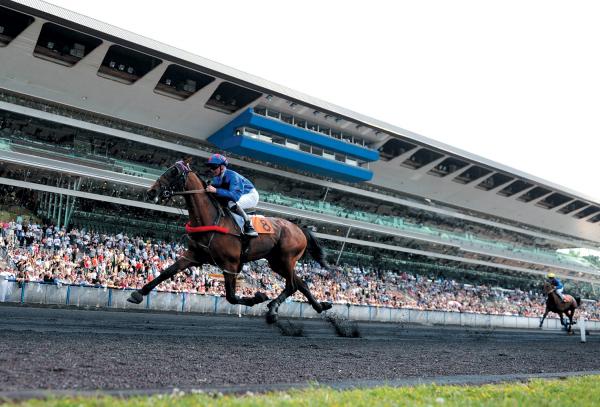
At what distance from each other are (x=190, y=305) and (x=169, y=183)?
1276cm

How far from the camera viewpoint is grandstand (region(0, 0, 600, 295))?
27422 millimetres

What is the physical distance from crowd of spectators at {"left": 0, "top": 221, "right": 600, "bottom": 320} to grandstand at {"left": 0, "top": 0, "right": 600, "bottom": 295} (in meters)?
2.71

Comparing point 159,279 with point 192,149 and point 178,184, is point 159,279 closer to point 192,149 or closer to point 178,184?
point 178,184

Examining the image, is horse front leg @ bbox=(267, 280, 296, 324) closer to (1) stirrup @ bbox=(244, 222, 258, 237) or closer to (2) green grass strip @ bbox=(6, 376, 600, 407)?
(1) stirrup @ bbox=(244, 222, 258, 237)

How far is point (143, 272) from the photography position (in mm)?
23781

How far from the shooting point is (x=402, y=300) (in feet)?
116

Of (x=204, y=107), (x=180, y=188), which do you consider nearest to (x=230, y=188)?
(x=180, y=188)

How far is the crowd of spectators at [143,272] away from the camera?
2058cm

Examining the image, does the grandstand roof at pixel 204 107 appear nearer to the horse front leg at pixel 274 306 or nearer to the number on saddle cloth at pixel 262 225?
the number on saddle cloth at pixel 262 225

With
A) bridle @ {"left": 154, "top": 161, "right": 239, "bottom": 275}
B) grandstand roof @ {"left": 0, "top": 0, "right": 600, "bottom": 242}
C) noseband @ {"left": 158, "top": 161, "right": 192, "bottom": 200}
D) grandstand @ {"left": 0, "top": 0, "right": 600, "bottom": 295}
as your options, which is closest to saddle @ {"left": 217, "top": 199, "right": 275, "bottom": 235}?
bridle @ {"left": 154, "top": 161, "right": 239, "bottom": 275}

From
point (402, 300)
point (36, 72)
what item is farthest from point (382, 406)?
point (402, 300)

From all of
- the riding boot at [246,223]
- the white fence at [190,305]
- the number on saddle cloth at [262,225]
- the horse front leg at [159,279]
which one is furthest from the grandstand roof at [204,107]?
the horse front leg at [159,279]

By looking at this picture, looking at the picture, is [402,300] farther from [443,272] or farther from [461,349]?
[461,349]

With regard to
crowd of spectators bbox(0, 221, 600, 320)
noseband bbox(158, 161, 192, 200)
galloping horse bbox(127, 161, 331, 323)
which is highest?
noseband bbox(158, 161, 192, 200)
